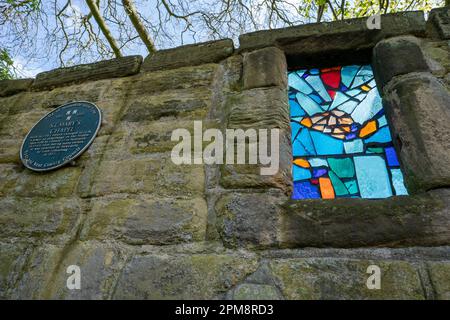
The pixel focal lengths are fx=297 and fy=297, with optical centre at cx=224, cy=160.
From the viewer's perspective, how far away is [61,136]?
181 centimetres

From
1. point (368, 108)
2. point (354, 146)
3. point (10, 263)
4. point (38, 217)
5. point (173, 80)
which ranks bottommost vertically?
point (10, 263)

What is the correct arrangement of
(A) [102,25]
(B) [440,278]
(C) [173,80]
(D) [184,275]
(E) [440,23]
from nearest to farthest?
1. (B) [440,278]
2. (D) [184,275]
3. (E) [440,23]
4. (C) [173,80]
5. (A) [102,25]

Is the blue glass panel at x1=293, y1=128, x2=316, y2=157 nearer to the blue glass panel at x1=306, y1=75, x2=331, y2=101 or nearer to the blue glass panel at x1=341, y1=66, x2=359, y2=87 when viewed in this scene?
the blue glass panel at x1=306, y1=75, x2=331, y2=101

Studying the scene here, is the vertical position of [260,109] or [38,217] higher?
[260,109]

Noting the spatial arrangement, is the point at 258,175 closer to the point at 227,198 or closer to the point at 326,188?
the point at 227,198

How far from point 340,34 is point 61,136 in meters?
1.82

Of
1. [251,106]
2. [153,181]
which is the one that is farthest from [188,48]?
[153,181]

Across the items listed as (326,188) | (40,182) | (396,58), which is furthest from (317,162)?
(40,182)

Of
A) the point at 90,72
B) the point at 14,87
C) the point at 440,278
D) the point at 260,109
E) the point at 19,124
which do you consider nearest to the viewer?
the point at 440,278

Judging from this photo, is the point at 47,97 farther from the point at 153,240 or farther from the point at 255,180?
the point at 255,180

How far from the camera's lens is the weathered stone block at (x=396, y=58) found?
160cm

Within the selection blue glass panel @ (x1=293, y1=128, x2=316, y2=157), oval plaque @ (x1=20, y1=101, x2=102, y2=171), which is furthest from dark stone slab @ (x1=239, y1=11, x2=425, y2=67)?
oval plaque @ (x1=20, y1=101, x2=102, y2=171)

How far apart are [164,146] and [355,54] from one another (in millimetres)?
1331

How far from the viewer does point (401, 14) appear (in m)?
1.84
